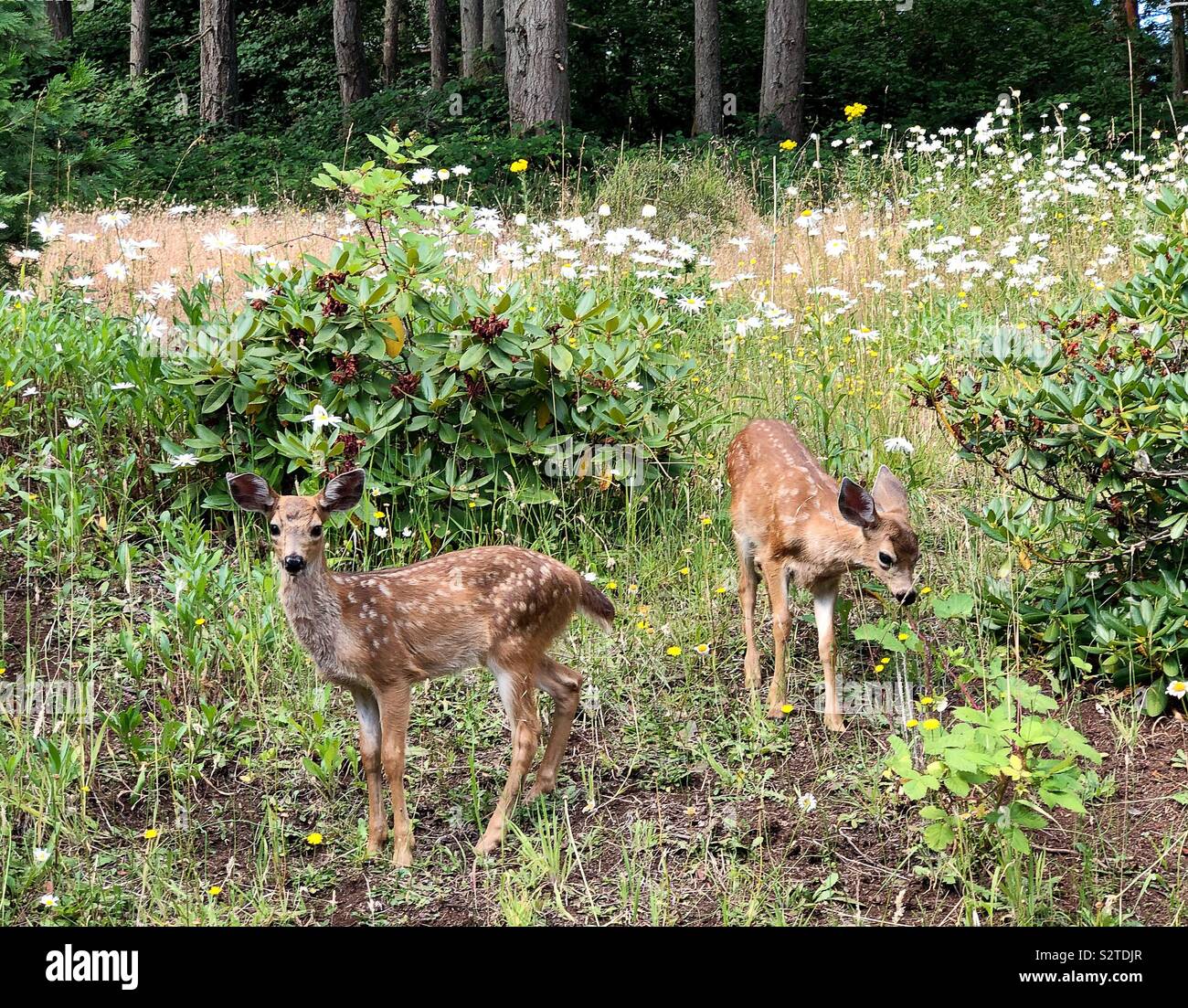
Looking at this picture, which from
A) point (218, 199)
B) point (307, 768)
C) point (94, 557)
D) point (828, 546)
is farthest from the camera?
point (218, 199)

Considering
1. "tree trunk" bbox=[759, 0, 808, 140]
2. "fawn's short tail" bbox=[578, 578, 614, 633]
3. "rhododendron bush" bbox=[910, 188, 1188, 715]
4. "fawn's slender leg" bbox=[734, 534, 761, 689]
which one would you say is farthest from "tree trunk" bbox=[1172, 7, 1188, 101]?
"fawn's short tail" bbox=[578, 578, 614, 633]

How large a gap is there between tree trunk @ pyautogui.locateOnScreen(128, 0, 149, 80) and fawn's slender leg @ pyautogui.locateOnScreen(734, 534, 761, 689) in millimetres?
27448

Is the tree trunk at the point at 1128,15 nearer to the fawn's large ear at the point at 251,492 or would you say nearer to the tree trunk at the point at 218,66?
the tree trunk at the point at 218,66

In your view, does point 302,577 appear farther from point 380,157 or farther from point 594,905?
point 380,157

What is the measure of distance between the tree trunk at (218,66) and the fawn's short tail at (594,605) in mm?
22813

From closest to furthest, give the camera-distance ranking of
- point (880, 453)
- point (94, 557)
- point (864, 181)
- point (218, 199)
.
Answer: point (94, 557) < point (880, 453) < point (864, 181) < point (218, 199)

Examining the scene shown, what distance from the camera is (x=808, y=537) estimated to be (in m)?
5.22

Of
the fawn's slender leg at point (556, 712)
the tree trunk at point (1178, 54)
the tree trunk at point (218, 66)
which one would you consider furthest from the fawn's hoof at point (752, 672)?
the tree trunk at point (218, 66)

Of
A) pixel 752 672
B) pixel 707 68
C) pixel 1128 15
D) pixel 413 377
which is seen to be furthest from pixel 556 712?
pixel 1128 15

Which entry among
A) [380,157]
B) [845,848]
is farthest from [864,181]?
[380,157]

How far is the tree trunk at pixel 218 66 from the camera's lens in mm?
25031

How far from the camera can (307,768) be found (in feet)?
15.0

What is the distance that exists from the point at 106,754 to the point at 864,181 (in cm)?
918

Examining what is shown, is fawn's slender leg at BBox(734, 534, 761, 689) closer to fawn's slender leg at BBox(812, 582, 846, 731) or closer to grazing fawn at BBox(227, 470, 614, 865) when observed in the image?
fawn's slender leg at BBox(812, 582, 846, 731)
